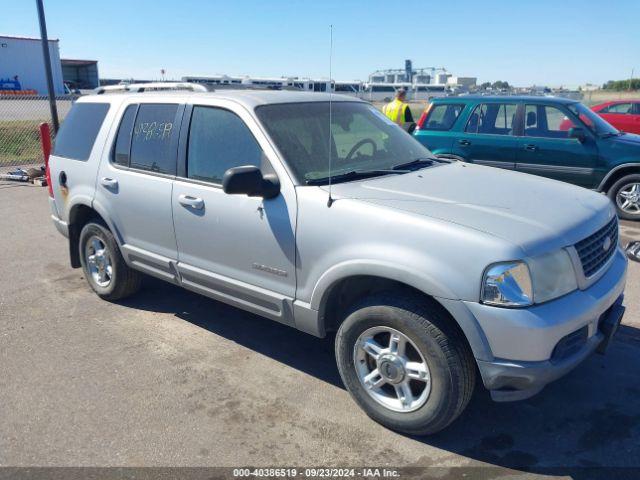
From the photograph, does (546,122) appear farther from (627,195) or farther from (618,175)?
(627,195)

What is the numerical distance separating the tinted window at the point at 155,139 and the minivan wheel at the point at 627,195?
645 cm

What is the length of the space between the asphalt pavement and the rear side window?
143cm

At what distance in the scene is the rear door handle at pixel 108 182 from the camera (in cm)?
456

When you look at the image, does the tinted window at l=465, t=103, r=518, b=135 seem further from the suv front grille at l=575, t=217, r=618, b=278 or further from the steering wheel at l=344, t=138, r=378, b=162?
the suv front grille at l=575, t=217, r=618, b=278

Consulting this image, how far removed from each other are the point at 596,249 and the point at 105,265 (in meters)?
4.04

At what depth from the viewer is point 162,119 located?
433 centimetres

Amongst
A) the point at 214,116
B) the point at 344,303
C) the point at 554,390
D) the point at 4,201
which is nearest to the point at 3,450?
the point at 344,303

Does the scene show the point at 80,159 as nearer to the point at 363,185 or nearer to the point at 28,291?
the point at 28,291

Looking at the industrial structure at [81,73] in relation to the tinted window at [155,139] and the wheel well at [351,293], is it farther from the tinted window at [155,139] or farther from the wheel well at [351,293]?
the wheel well at [351,293]

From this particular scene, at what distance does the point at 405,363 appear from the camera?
3.09 meters

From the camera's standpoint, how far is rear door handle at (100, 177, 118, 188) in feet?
15.0

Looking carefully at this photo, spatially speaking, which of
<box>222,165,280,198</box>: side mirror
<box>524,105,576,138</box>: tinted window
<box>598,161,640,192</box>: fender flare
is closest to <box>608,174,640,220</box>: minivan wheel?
<box>598,161,640,192</box>: fender flare

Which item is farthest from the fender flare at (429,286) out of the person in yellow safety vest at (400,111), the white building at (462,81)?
the white building at (462,81)

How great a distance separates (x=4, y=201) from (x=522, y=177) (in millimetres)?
9024
